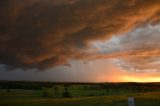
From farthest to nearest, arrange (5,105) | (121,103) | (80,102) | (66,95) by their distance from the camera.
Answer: (66,95) → (5,105) → (80,102) → (121,103)

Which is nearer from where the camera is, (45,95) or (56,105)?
(56,105)

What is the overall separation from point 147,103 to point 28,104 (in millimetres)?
25420

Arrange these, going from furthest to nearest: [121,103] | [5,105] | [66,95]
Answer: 1. [66,95]
2. [5,105]
3. [121,103]

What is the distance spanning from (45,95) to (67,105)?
139ft

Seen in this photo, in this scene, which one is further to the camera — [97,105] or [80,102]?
[80,102]

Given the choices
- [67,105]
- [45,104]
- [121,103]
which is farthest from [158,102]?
[45,104]

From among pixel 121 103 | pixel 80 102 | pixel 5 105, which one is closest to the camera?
pixel 121 103

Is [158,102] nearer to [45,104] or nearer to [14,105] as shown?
[45,104]

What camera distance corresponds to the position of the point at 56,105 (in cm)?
6744

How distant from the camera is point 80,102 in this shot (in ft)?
226

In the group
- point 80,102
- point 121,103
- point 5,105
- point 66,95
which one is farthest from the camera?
point 66,95

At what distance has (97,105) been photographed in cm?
6456

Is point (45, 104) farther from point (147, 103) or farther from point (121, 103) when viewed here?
point (147, 103)

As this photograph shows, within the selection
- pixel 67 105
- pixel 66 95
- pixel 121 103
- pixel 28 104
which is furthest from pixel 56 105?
pixel 66 95
